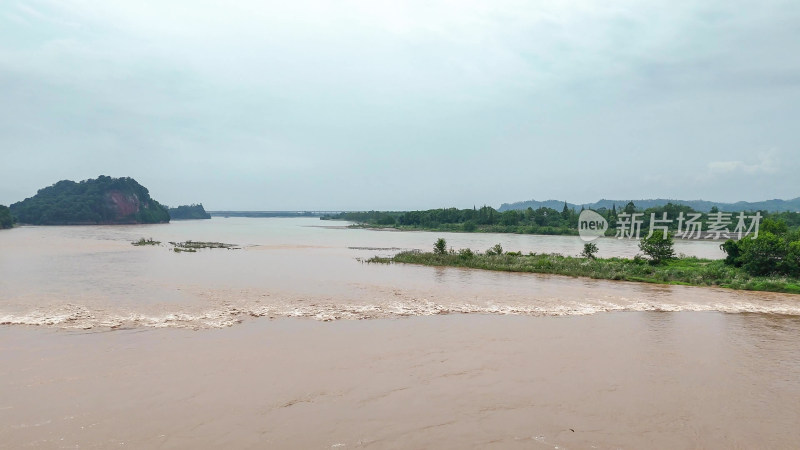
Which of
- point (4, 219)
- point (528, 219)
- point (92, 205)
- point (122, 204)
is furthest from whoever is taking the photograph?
point (122, 204)

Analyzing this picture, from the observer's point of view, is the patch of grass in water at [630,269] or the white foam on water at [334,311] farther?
the patch of grass in water at [630,269]

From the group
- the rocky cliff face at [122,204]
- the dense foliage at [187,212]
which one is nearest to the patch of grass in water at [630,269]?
the rocky cliff face at [122,204]

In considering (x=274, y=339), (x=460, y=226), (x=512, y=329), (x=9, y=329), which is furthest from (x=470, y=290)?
(x=460, y=226)

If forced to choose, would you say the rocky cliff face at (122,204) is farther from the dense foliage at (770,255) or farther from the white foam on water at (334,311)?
the dense foliage at (770,255)

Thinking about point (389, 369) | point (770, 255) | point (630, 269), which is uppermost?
point (770, 255)

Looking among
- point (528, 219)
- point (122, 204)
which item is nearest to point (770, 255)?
point (528, 219)

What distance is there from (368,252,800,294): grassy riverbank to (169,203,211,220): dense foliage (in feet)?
505

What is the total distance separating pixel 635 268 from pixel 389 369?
20.5 meters

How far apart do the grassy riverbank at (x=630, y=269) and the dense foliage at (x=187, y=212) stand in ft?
505

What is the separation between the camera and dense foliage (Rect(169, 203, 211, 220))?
164375 millimetres

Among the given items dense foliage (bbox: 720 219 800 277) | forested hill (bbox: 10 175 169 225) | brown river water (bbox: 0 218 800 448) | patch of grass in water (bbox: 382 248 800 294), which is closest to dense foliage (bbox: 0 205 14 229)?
forested hill (bbox: 10 175 169 225)

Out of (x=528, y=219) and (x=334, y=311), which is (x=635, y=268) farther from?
(x=528, y=219)

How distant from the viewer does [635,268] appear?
25312 millimetres

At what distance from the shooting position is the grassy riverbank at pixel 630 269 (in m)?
21.9
